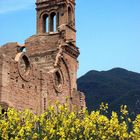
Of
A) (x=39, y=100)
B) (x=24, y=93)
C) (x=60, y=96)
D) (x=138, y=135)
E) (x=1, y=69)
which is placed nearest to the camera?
(x=138, y=135)

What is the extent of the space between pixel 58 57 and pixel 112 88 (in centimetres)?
8039

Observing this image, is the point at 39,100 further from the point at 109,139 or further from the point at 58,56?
the point at 109,139

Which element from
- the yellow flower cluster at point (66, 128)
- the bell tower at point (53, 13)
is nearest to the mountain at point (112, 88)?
the bell tower at point (53, 13)

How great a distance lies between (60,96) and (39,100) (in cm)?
348

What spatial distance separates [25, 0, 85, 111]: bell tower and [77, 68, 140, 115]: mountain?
50.3 m

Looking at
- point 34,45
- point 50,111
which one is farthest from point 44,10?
point 50,111

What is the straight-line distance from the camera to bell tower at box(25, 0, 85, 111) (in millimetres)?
34406

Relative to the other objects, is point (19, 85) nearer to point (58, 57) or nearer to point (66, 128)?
point (58, 57)

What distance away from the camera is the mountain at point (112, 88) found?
96.1 m

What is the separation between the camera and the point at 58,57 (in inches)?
1407

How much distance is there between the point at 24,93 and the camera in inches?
1196

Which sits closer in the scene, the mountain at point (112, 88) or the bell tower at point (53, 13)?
the bell tower at point (53, 13)

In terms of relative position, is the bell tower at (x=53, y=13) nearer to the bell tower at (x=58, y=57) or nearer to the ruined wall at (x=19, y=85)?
the bell tower at (x=58, y=57)

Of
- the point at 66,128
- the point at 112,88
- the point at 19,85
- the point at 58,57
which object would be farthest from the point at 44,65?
the point at 112,88
